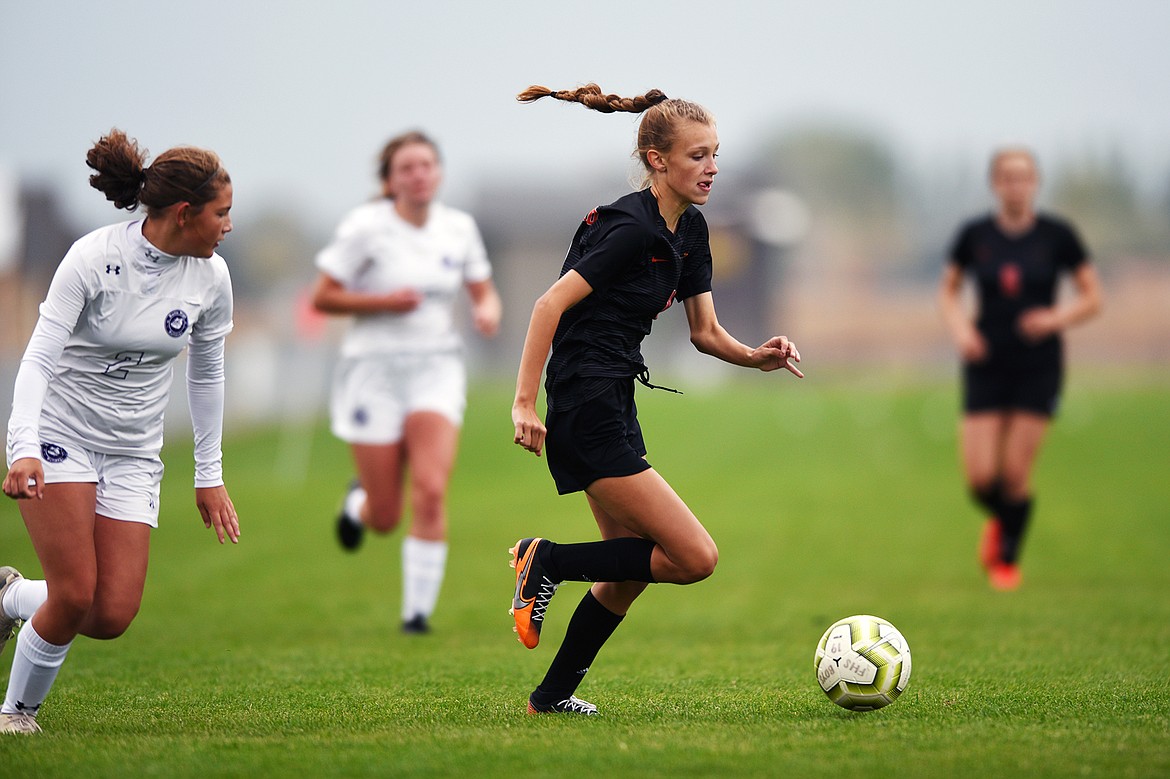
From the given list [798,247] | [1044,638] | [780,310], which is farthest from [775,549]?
[798,247]

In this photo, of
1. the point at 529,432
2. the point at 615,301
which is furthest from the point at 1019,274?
the point at 529,432

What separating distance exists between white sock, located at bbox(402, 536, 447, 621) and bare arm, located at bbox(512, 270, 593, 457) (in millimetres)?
3604

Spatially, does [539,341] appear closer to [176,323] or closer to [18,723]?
[176,323]

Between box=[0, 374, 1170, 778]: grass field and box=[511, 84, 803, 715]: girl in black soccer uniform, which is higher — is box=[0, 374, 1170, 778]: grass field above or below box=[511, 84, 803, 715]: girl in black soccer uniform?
below

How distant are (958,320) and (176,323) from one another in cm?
656

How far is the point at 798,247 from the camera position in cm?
9088

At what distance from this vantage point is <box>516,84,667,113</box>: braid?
17.0ft

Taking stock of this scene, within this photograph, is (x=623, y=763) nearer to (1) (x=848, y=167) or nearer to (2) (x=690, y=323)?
(2) (x=690, y=323)

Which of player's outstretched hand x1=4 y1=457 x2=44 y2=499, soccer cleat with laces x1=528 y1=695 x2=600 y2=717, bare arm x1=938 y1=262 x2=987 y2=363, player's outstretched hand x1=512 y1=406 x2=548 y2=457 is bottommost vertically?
soccer cleat with laces x1=528 y1=695 x2=600 y2=717

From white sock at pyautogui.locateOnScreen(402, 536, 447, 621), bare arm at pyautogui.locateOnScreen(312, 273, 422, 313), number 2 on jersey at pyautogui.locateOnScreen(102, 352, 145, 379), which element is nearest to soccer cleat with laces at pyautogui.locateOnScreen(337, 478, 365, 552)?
white sock at pyautogui.locateOnScreen(402, 536, 447, 621)

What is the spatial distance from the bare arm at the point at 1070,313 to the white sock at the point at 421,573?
4571 millimetres

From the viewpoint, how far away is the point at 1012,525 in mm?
10242

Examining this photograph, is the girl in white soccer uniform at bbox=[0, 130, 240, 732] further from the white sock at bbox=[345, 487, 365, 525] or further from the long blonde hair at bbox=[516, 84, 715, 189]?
the white sock at bbox=[345, 487, 365, 525]

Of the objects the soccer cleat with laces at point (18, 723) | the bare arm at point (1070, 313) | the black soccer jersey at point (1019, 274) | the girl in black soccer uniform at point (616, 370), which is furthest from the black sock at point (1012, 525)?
the soccer cleat with laces at point (18, 723)
